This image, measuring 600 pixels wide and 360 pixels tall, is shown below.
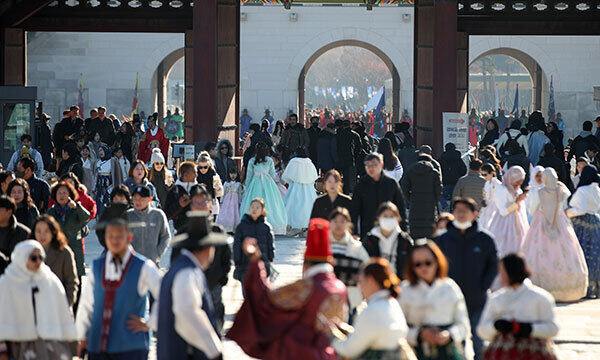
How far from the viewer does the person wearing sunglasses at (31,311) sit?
24.1 feet

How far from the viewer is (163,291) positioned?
6.24 meters

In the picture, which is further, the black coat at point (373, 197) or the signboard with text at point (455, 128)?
the signboard with text at point (455, 128)

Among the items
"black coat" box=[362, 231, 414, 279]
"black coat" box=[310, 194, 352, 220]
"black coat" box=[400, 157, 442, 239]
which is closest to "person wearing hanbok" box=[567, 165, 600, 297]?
"black coat" box=[400, 157, 442, 239]

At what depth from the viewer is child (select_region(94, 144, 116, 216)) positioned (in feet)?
58.9

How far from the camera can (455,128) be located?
19.0 meters

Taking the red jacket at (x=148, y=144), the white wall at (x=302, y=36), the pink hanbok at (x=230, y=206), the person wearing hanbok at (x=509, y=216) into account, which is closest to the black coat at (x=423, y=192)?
the person wearing hanbok at (x=509, y=216)

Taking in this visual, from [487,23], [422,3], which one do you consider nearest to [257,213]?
[422,3]

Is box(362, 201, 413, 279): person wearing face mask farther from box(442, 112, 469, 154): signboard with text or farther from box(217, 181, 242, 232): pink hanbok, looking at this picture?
box(442, 112, 469, 154): signboard with text

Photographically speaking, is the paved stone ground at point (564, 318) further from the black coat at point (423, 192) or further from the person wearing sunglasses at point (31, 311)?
the person wearing sunglasses at point (31, 311)

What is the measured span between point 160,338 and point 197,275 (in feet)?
1.33

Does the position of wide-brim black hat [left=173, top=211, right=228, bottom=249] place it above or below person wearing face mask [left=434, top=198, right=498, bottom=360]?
above

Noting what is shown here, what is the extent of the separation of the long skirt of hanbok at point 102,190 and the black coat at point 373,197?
25.2ft

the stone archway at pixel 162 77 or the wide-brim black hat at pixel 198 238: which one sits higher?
the stone archway at pixel 162 77

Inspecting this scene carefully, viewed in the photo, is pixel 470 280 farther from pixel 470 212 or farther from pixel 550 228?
pixel 550 228
